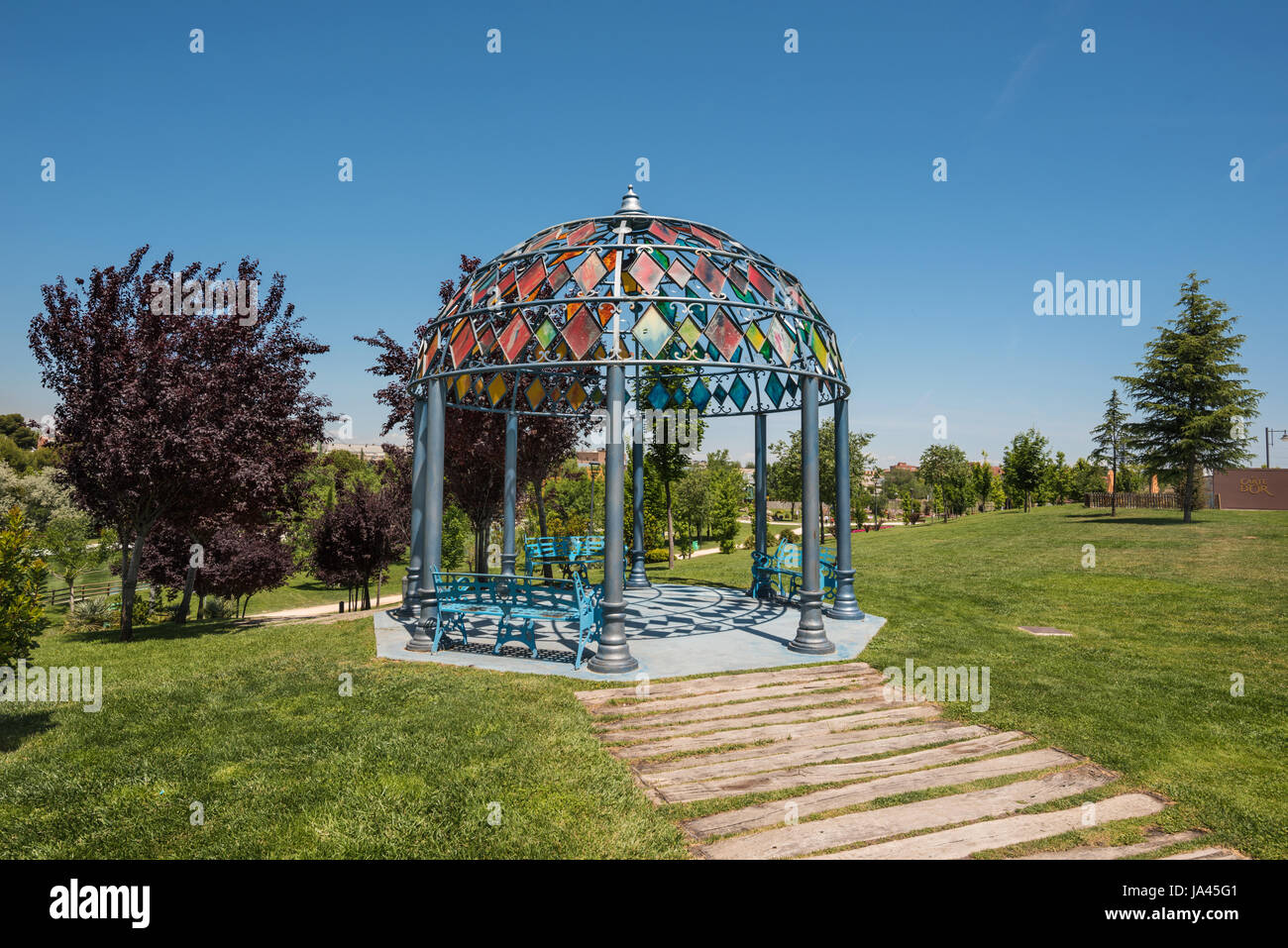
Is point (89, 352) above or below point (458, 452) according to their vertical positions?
above

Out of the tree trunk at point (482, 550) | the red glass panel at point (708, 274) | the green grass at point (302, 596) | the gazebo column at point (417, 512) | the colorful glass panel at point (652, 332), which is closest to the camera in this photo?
the colorful glass panel at point (652, 332)

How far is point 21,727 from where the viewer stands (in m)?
6.54

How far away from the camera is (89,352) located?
11.7 m

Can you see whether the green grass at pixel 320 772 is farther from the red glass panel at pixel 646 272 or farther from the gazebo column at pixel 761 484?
the gazebo column at pixel 761 484

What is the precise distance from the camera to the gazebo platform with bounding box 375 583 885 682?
8656 millimetres

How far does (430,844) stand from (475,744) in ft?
5.75

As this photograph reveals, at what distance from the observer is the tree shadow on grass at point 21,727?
6.13 meters

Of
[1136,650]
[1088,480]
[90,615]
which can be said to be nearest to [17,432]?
[90,615]

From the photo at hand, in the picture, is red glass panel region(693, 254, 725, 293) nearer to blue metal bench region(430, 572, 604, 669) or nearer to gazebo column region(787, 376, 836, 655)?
gazebo column region(787, 376, 836, 655)

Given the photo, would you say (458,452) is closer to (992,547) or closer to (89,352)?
(89,352)

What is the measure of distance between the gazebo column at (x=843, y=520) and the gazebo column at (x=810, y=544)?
1911 mm

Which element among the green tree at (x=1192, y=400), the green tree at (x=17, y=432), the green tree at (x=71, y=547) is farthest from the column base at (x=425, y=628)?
the green tree at (x=17, y=432)

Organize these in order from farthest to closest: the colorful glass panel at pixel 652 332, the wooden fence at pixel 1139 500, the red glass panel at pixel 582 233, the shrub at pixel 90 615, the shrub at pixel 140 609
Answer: the wooden fence at pixel 1139 500
the shrub at pixel 140 609
the shrub at pixel 90 615
the red glass panel at pixel 582 233
the colorful glass panel at pixel 652 332
